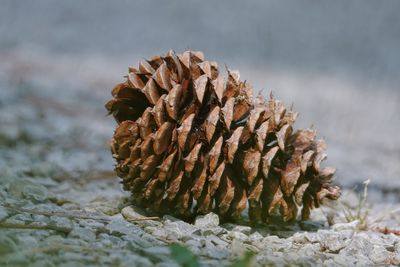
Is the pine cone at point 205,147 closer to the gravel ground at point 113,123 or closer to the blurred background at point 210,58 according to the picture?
the gravel ground at point 113,123

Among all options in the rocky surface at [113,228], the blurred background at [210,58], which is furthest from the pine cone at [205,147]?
the blurred background at [210,58]

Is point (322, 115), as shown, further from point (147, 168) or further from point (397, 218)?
point (147, 168)

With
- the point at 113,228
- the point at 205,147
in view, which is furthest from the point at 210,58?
the point at 113,228

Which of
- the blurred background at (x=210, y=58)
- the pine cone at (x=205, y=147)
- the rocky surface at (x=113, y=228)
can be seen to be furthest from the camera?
the blurred background at (x=210, y=58)

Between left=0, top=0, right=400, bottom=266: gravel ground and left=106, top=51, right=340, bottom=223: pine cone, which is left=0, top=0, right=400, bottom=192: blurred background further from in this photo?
left=106, top=51, right=340, bottom=223: pine cone

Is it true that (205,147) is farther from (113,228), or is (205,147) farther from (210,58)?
(210,58)

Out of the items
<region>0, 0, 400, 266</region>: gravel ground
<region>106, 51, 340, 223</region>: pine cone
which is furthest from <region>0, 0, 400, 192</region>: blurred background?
<region>106, 51, 340, 223</region>: pine cone
